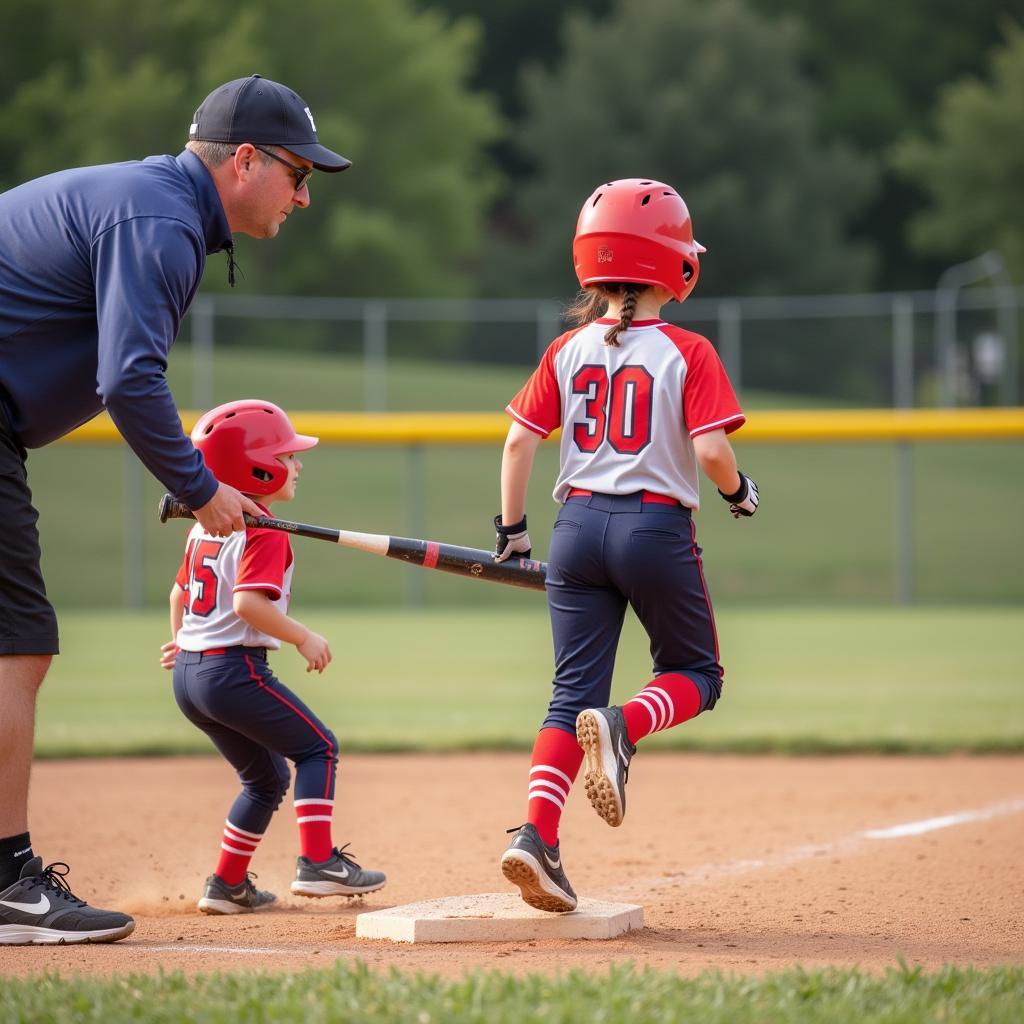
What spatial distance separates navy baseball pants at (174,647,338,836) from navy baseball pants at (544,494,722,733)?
862 millimetres

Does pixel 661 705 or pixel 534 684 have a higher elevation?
pixel 661 705

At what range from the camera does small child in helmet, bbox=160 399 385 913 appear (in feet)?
14.8

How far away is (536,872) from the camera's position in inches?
154

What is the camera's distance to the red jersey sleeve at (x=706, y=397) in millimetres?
3982

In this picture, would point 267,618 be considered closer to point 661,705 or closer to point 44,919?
point 44,919

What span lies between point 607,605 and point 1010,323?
918 inches

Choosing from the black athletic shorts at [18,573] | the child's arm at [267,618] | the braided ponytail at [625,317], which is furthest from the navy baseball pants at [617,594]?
the black athletic shorts at [18,573]

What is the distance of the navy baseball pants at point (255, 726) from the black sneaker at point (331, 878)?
187mm

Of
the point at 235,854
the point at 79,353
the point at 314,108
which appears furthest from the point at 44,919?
the point at 314,108

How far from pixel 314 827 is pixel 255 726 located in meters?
0.38

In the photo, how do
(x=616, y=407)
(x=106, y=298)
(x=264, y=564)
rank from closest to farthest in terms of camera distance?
1. (x=106, y=298)
2. (x=616, y=407)
3. (x=264, y=564)

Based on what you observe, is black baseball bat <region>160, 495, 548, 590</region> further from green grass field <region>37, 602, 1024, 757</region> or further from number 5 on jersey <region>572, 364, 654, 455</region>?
green grass field <region>37, 602, 1024, 757</region>

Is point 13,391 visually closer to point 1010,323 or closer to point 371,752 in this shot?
point 371,752

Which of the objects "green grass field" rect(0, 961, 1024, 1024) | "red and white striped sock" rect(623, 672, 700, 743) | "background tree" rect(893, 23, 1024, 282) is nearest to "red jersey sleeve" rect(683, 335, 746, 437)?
"red and white striped sock" rect(623, 672, 700, 743)
